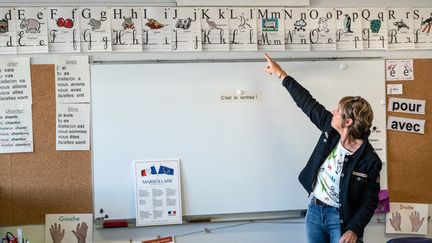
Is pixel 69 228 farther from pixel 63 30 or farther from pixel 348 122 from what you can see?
pixel 348 122

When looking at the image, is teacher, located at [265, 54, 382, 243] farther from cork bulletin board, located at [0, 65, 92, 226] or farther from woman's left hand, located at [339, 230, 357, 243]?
cork bulletin board, located at [0, 65, 92, 226]

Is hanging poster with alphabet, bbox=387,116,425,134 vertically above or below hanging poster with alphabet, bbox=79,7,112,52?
below

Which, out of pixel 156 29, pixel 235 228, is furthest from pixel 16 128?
pixel 235 228

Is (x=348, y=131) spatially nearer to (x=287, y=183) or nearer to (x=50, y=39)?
(x=287, y=183)

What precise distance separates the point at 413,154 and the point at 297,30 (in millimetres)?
1112

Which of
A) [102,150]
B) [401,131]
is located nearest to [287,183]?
[401,131]

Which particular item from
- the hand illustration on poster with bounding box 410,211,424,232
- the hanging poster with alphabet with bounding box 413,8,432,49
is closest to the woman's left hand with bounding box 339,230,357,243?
the hand illustration on poster with bounding box 410,211,424,232

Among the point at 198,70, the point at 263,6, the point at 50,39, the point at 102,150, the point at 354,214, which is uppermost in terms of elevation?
the point at 263,6

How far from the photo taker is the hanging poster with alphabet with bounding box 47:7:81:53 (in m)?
2.34

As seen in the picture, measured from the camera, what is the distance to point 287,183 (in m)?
2.50

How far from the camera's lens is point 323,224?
2.09m

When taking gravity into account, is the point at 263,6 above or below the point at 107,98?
above

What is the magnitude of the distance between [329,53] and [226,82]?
0.70 m

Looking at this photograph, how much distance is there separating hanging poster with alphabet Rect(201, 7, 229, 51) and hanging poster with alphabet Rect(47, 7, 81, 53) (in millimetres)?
752
